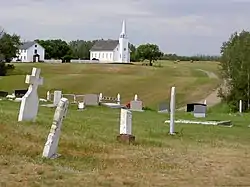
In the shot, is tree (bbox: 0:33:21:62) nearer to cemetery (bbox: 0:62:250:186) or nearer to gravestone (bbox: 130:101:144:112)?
gravestone (bbox: 130:101:144:112)

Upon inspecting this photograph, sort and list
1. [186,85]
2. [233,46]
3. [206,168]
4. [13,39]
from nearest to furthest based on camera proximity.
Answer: [206,168] → [233,46] → [186,85] → [13,39]

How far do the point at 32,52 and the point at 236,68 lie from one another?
10728cm

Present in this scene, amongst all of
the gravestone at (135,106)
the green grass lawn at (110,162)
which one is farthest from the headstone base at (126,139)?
the gravestone at (135,106)

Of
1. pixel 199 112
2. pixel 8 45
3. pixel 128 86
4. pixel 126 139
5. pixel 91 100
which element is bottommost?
pixel 128 86

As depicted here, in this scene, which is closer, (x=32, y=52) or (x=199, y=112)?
(x=199, y=112)

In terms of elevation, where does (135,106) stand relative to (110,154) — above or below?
below

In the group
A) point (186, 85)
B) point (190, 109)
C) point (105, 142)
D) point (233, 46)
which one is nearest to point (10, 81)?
point (186, 85)

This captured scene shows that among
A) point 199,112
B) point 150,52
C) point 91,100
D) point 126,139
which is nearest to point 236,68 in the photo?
point 91,100

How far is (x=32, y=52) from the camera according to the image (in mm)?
158000

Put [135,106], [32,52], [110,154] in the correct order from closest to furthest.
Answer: [110,154]
[135,106]
[32,52]

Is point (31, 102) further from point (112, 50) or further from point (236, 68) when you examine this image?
point (112, 50)

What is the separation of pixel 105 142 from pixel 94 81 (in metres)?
70.1

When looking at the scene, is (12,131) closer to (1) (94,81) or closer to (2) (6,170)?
(2) (6,170)

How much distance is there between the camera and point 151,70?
113125 mm
